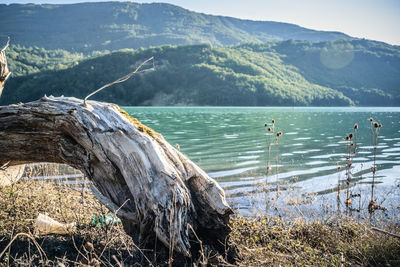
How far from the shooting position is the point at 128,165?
11.0 feet

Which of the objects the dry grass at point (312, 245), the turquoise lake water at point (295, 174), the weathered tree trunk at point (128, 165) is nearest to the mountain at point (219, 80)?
the turquoise lake water at point (295, 174)

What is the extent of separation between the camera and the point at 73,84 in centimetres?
9781

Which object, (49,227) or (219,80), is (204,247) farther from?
(219,80)

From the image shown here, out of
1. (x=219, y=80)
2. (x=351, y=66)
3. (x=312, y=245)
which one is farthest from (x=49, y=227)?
(x=351, y=66)

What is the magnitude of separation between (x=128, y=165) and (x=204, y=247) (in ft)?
4.24

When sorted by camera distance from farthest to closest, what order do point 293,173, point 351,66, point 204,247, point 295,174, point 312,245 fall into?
point 351,66
point 293,173
point 295,174
point 312,245
point 204,247

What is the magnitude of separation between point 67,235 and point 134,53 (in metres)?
131

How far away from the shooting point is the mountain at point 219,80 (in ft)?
325

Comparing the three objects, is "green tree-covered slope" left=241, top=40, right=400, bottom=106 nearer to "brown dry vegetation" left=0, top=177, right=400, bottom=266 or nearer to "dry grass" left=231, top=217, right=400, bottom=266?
"dry grass" left=231, top=217, right=400, bottom=266

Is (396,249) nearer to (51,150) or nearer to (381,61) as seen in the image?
(51,150)

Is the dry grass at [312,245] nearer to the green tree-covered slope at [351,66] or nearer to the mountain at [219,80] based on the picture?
the mountain at [219,80]

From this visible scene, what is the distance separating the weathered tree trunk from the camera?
3.08 m

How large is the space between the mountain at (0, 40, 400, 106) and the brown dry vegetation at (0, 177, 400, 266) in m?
89.7

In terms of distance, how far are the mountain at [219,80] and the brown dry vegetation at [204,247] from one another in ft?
294
